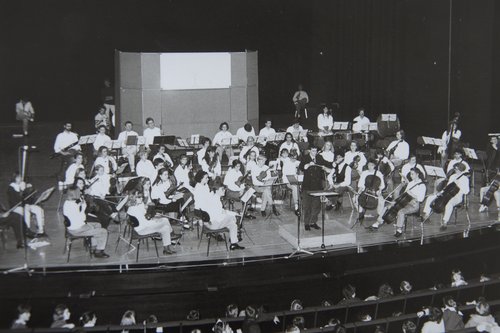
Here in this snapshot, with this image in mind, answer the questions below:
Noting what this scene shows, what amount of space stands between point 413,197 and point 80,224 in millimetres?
5825

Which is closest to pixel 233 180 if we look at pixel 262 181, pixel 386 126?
pixel 262 181

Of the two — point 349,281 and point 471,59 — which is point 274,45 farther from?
point 349,281

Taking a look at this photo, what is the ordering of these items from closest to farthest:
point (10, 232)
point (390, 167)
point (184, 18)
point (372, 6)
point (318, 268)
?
point (318, 268) < point (10, 232) < point (390, 167) < point (372, 6) < point (184, 18)

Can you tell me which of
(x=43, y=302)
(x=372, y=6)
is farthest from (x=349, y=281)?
(x=372, y=6)

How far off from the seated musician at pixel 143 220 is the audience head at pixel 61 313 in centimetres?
160

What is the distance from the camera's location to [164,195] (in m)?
11.1

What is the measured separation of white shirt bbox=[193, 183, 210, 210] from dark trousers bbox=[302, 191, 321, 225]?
1984mm

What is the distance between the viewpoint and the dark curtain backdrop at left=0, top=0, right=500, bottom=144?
17.0 metres

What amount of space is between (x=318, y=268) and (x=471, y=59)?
29.3 feet

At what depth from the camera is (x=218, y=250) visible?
1070cm

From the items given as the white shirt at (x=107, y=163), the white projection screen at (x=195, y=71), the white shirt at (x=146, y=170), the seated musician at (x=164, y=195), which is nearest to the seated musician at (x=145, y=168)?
the white shirt at (x=146, y=170)

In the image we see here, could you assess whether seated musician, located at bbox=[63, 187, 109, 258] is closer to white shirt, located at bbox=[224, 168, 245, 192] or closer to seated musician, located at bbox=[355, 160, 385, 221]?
white shirt, located at bbox=[224, 168, 245, 192]

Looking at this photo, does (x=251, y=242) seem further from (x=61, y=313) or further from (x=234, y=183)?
(x=61, y=313)

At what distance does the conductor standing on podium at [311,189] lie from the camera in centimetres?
1135
